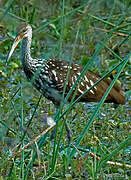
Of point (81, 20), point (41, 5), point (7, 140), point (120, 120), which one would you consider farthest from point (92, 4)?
point (120, 120)

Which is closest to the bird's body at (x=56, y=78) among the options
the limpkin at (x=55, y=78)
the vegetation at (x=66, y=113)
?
the limpkin at (x=55, y=78)

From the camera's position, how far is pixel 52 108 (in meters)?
5.51

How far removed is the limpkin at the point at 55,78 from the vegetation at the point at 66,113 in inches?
5.2

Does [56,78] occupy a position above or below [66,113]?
below

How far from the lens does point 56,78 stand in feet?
16.1

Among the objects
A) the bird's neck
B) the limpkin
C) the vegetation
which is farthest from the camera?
the bird's neck

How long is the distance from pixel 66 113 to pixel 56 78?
1.70m

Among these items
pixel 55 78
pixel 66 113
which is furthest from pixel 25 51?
pixel 66 113

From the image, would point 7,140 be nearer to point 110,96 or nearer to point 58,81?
point 58,81

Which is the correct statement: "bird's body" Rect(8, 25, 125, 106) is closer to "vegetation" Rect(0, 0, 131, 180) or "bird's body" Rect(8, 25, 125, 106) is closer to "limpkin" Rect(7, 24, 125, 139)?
"limpkin" Rect(7, 24, 125, 139)

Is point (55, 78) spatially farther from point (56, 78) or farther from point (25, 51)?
point (25, 51)

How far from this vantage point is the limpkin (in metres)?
4.86

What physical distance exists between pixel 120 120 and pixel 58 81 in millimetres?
793

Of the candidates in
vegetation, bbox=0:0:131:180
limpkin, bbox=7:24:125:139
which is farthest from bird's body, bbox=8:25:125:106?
vegetation, bbox=0:0:131:180
